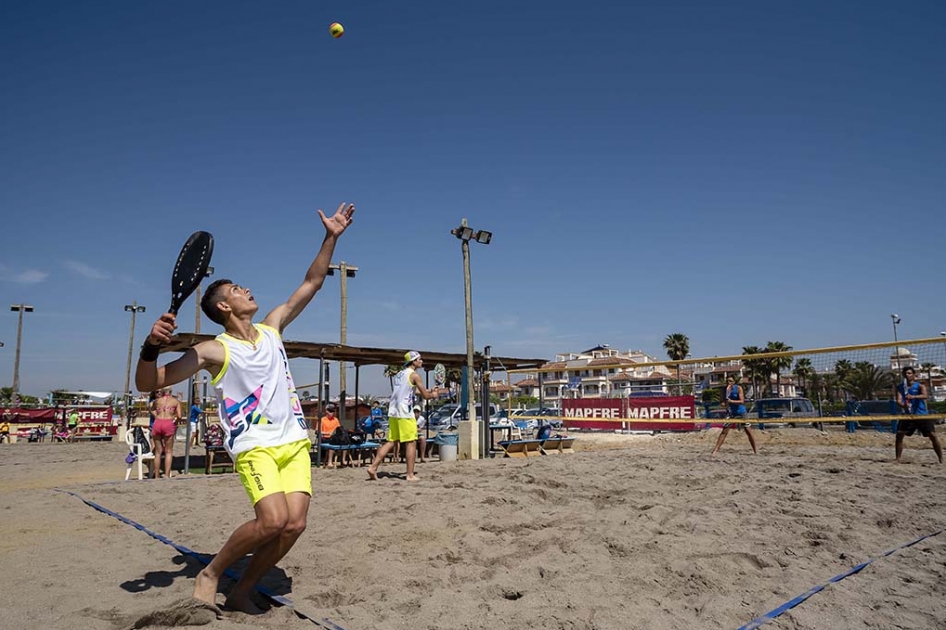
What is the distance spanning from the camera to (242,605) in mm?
2924

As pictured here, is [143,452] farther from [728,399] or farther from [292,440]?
[728,399]

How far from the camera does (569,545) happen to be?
4.07 m

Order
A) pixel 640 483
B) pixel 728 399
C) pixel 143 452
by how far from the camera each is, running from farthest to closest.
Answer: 1. pixel 728 399
2. pixel 143 452
3. pixel 640 483

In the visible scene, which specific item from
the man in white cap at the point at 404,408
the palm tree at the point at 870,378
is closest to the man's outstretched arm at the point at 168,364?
the man in white cap at the point at 404,408

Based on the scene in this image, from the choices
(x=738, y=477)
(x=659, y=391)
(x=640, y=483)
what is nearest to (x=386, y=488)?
(x=640, y=483)

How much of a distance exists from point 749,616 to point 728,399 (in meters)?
9.21

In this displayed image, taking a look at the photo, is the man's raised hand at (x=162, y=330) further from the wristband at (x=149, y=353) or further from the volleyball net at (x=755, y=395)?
the volleyball net at (x=755, y=395)

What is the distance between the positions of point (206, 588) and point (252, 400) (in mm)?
903

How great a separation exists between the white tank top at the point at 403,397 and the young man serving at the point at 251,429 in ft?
16.9

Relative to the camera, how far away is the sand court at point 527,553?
2879 millimetres

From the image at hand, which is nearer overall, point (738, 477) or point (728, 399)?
point (738, 477)

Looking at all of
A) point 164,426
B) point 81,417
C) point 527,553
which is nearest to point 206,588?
point 527,553

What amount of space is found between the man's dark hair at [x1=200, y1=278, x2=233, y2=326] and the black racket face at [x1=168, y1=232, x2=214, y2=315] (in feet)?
0.51

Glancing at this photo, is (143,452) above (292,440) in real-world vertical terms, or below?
below
